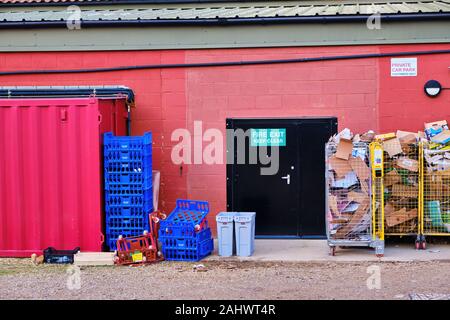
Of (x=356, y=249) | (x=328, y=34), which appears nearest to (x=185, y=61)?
(x=328, y=34)

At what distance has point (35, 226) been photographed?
10.8 m

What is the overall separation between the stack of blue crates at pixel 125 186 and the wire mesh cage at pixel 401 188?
13.5 feet

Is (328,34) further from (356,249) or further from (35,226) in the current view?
(35,226)

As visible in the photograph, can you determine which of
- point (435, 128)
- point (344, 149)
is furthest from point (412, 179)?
point (344, 149)

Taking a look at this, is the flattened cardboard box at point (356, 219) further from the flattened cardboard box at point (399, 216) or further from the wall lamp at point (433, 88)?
the wall lamp at point (433, 88)

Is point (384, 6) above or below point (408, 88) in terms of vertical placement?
above

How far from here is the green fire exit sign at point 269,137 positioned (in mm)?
12078

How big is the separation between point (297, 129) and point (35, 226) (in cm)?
499

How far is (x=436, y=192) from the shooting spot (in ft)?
36.2

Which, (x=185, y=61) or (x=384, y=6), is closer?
(x=185, y=61)

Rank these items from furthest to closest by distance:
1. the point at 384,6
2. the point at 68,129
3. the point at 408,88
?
1. the point at 384,6
2. the point at 408,88
3. the point at 68,129

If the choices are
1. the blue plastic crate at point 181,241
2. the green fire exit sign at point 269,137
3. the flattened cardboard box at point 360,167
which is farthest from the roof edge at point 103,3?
the blue plastic crate at point 181,241

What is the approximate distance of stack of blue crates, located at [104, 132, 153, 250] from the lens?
35.3 ft

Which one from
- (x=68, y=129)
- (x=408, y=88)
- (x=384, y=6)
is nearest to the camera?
(x=68, y=129)
